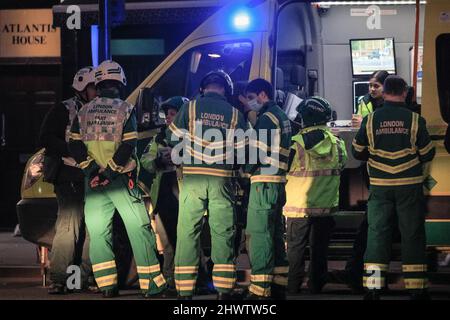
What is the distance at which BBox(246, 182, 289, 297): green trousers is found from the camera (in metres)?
10.4

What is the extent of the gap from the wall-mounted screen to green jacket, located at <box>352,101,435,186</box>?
3957 mm

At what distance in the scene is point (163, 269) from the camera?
11414 mm

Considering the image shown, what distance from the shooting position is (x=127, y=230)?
1089cm

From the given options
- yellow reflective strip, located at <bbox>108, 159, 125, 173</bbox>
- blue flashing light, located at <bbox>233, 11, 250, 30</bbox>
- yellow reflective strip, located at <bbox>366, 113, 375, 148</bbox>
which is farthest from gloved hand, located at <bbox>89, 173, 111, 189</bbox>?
yellow reflective strip, located at <bbox>366, 113, 375, 148</bbox>

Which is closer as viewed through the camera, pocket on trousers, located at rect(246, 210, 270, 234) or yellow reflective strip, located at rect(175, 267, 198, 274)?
yellow reflective strip, located at rect(175, 267, 198, 274)

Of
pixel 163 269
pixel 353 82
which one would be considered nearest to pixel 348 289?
pixel 163 269

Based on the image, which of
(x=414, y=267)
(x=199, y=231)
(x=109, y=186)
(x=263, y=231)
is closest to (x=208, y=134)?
(x=199, y=231)

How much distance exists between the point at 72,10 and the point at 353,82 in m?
3.47

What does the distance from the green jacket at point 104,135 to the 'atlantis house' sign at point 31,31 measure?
723 cm

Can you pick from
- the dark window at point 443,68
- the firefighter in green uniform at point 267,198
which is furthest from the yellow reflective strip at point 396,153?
the dark window at point 443,68

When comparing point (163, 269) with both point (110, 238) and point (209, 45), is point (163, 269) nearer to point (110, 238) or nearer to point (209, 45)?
point (110, 238)

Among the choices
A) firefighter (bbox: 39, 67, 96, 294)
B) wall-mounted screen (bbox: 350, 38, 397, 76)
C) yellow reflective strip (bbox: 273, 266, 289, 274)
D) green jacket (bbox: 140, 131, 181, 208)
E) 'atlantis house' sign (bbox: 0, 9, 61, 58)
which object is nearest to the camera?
yellow reflective strip (bbox: 273, 266, 289, 274)

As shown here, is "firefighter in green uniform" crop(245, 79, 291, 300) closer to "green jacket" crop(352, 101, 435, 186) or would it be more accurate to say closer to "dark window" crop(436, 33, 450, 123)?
"green jacket" crop(352, 101, 435, 186)
